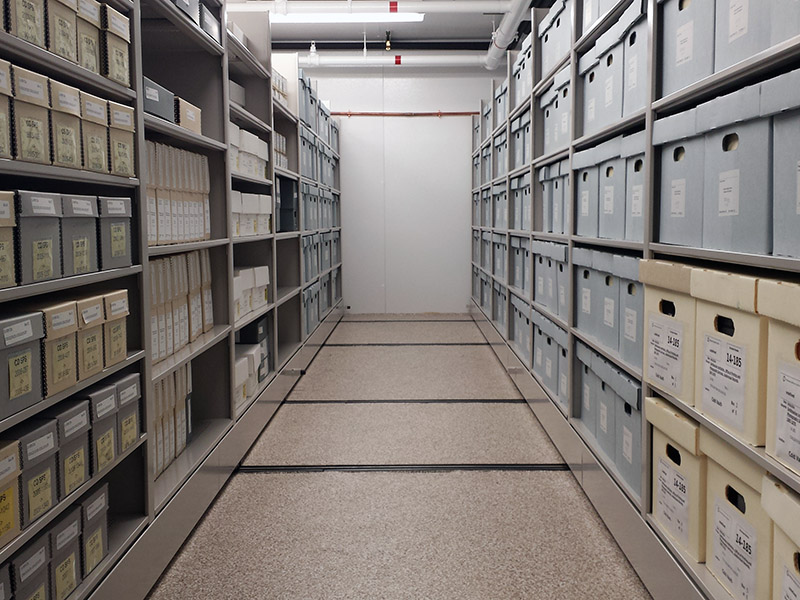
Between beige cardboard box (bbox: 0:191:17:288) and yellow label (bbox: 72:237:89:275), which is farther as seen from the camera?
yellow label (bbox: 72:237:89:275)

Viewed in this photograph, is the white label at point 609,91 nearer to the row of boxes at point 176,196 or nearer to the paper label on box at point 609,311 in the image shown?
the paper label on box at point 609,311

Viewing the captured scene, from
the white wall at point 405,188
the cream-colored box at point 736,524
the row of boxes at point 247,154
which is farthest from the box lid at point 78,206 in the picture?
the white wall at point 405,188

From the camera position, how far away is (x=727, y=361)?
1.34m

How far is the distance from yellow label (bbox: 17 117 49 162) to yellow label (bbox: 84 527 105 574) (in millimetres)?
844

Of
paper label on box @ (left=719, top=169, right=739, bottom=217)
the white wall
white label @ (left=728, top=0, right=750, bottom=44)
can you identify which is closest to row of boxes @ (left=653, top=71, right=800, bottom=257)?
paper label on box @ (left=719, top=169, right=739, bottom=217)

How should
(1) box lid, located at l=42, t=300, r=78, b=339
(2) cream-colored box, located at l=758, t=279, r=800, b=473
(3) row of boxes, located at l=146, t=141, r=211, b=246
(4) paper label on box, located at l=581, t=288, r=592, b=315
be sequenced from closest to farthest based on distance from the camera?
1. (2) cream-colored box, located at l=758, t=279, r=800, b=473
2. (1) box lid, located at l=42, t=300, r=78, b=339
3. (3) row of boxes, located at l=146, t=141, r=211, b=246
4. (4) paper label on box, located at l=581, t=288, r=592, b=315

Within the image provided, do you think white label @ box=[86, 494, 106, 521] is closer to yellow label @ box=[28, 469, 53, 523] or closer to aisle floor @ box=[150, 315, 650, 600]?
yellow label @ box=[28, 469, 53, 523]

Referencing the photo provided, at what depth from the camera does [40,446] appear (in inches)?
50.6

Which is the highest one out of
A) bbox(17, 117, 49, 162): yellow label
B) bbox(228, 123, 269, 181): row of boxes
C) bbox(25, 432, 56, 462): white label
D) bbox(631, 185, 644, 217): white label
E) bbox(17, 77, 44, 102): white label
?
bbox(228, 123, 269, 181): row of boxes

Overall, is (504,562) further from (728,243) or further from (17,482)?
(17,482)

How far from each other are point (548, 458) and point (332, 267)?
12.5 feet

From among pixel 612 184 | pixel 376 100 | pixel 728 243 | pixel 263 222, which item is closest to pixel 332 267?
pixel 376 100

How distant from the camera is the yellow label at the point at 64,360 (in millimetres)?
1352

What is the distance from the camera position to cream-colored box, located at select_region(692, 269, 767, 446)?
1222 mm
